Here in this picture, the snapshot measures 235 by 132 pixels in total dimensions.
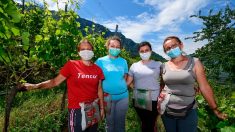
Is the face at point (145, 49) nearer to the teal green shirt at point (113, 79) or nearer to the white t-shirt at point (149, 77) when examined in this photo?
the white t-shirt at point (149, 77)

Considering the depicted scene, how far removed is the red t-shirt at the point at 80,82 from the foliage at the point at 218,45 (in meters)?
13.8

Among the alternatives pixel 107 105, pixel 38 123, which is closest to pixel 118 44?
pixel 107 105

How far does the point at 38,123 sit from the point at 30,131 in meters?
0.22

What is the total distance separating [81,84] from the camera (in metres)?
3.90

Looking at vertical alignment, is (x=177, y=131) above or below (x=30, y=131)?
above

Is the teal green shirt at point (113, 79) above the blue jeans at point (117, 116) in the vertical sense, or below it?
above

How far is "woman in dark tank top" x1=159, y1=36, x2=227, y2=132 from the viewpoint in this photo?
3.59 m

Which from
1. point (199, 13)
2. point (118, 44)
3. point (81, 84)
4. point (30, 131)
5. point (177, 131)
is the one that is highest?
point (199, 13)

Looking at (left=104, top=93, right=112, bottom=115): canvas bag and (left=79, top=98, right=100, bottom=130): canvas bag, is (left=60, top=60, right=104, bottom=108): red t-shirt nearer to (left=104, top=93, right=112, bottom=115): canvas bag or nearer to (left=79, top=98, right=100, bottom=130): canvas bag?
(left=79, top=98, right=100, bottom=130): canvas bag

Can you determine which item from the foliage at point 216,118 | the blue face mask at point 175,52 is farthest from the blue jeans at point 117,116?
the foliage at point 216,118

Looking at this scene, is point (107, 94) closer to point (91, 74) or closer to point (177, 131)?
point (91, 74)

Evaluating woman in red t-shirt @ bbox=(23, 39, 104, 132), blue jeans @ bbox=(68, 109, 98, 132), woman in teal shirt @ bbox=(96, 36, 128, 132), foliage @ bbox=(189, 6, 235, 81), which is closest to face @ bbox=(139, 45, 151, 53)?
woman in teal shirt @ bbox=(96, 36, 128, 132)

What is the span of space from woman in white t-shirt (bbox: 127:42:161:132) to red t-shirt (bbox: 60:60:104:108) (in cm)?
92

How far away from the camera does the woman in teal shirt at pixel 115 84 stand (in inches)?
180
